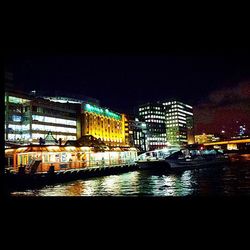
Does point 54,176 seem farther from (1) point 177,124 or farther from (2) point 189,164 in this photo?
(1) point 177,124

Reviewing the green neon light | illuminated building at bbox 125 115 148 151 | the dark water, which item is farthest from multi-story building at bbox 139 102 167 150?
the dark water

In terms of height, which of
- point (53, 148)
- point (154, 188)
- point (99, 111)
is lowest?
point (154, 188)

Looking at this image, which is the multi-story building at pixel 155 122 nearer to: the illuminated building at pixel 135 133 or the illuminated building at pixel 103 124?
the illuminated building at pixel 135 133

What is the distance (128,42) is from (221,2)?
137cm

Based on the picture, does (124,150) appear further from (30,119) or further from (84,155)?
(30,119)

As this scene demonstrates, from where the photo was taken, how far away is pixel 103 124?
3765 inches

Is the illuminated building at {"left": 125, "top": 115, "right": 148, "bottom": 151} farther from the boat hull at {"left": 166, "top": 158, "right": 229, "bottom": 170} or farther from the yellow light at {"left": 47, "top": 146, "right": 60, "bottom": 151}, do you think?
the yellow light at {"left": 47, "top": 146, "right": 60, "bottom": 151}

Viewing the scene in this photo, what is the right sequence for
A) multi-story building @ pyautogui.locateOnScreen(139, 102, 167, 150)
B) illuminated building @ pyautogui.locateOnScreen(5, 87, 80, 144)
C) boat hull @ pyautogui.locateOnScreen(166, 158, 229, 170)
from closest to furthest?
boat hull @ pyautogui.locateOnScreen(166, 158, 229, 170) → illuminated building @ pyautogui.locateOnScreen(5, 87, 80, 144) → multi-story building @ pyautogui.locateOnScreen(139, 102, 167, 150)

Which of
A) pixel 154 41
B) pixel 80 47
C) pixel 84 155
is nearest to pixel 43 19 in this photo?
pixel 80 47

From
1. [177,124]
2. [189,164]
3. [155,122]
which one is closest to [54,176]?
[189,164]

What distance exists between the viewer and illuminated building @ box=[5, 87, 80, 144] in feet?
207

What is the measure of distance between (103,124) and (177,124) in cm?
8057

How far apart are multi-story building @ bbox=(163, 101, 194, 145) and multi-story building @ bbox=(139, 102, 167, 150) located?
1008 cm

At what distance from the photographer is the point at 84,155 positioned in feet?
129
